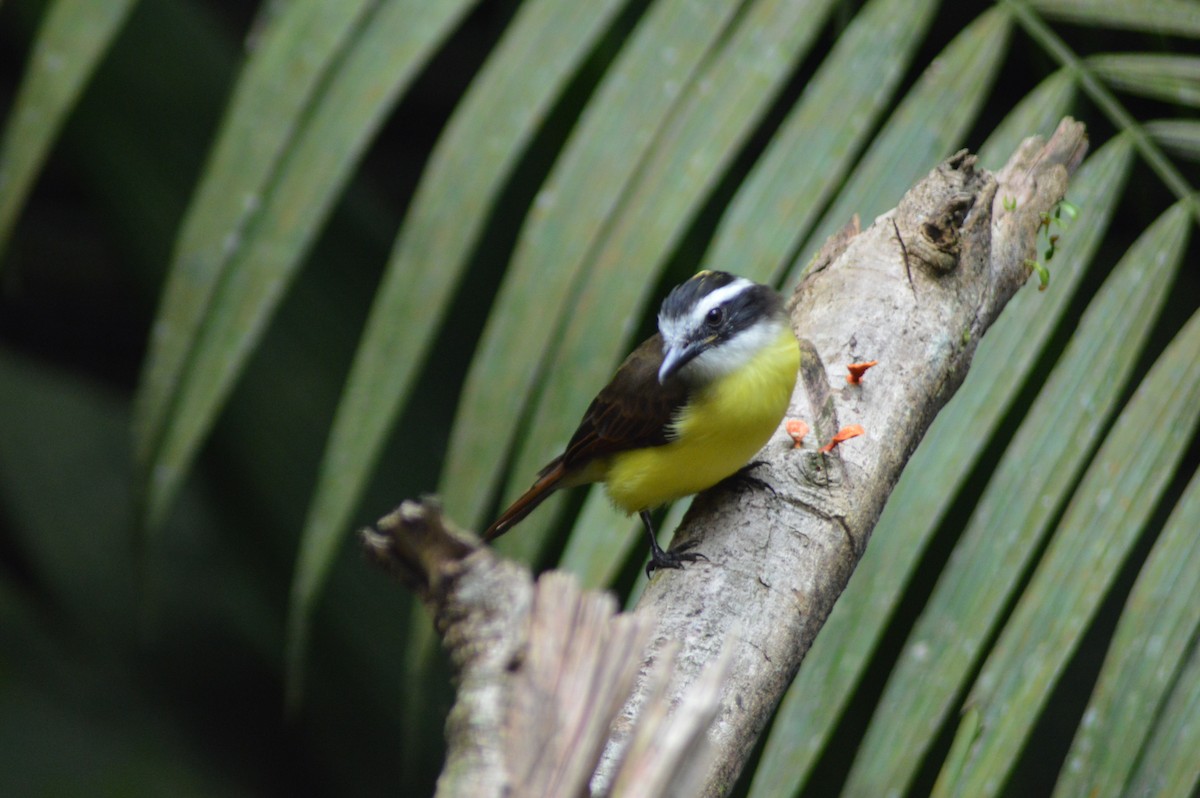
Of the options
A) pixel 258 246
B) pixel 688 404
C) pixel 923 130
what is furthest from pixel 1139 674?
pixel 258 246

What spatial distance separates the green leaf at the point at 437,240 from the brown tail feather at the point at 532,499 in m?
0.42

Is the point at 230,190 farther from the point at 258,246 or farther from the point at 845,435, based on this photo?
the point at 845,435

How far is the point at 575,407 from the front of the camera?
229cm

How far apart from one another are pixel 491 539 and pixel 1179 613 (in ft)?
4.75

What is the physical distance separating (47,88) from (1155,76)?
2257mm

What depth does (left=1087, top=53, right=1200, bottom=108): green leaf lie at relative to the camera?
7.61ft

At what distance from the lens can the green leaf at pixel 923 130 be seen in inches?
91.4

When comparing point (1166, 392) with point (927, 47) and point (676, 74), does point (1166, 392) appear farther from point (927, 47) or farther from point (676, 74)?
point (927, 47)

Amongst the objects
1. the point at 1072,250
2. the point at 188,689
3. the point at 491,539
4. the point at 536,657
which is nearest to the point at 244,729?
the point at 188,689

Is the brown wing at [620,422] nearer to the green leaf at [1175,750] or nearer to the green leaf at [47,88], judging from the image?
the green leaf at [1175,750]

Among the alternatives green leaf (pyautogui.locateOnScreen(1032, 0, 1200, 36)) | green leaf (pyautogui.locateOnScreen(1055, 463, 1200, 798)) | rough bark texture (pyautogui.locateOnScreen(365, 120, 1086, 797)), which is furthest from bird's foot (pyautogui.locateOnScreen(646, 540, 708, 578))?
green leaf (pyautogui.locateOnScreen(1032, 0, 1200, 36))

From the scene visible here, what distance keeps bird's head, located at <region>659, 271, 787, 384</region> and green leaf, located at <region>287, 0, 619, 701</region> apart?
1.55 ft

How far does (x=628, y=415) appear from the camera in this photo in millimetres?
2525

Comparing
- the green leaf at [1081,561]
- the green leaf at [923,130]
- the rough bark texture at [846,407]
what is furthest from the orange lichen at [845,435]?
the green leaf at [923,130]
